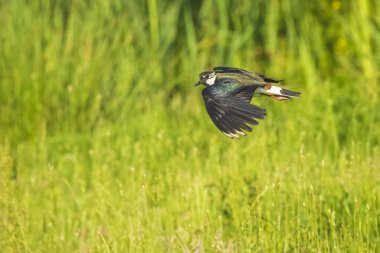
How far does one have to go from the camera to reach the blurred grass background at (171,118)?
4633 mm

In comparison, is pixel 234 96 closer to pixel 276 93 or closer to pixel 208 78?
pixel 276 93

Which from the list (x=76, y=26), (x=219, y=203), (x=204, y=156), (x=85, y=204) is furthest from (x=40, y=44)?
(x=219, y=203)

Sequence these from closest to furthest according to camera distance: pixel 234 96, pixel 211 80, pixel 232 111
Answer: pixel 232 111 < pixel 234 96 < pixel 211 80

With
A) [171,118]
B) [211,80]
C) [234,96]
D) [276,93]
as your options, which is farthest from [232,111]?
[171,118]

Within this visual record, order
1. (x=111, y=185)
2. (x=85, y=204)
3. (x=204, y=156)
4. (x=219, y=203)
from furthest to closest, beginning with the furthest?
(x=204, y=156) → (x=111, y=185) → (x=85, y=204) → (x=219, y=203)

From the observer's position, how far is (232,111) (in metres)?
3.58

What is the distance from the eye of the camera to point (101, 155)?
20.2 ft

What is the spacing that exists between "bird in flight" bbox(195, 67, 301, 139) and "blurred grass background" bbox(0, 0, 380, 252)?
435 millimetres

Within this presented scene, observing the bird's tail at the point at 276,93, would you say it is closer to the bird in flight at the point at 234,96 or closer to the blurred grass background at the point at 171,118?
the bird in flight at the point at 234,96

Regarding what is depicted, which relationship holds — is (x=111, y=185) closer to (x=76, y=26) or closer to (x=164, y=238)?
(x=164, y=238)

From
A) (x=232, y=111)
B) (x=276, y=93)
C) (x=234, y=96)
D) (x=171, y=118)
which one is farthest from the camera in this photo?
(x=171, y=118)

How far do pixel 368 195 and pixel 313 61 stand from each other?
12.6ft

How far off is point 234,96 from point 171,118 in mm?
3712

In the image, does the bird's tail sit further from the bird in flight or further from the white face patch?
the white face patch
